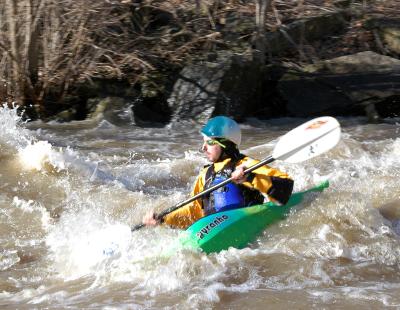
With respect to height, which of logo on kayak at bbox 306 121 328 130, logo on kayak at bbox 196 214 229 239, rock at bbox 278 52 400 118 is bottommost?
rock at bbox 278 52 400 118

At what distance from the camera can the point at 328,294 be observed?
4.12 metres

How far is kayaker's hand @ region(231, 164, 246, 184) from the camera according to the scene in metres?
4.47

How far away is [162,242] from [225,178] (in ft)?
2.00

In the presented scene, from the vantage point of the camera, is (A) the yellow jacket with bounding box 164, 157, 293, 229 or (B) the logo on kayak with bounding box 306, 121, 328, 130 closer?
(A) the yellow jacket with bounding box 164, 157, 293, 229

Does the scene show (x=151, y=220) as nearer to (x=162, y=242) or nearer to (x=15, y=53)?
(x=162, y=242)

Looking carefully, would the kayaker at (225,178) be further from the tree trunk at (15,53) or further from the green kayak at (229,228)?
the tree trunk at (15,53)

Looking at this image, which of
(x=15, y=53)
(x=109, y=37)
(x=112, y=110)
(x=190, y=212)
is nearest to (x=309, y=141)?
(x=190, y=212)

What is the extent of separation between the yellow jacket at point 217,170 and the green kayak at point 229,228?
206 mm

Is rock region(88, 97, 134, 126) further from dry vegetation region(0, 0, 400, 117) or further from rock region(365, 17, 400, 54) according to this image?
rock region(365, 17, 400, 54)

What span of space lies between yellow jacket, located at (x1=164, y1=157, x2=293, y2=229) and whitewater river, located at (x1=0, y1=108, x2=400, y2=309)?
0.12m

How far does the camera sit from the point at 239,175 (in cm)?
447

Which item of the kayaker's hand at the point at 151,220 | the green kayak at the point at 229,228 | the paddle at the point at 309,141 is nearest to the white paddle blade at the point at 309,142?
the paddle at the point at 309,141

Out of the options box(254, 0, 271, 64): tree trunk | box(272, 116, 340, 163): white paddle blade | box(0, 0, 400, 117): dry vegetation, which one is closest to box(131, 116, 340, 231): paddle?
box(272, 116, 340, 163): white paddle blade

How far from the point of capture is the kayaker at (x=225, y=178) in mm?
4562
